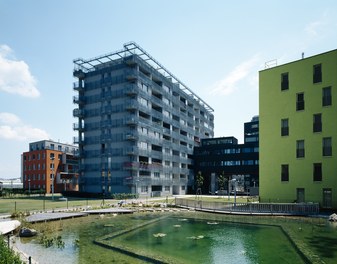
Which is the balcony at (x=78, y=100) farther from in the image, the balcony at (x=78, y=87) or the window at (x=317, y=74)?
the window at (x=317, y=74)

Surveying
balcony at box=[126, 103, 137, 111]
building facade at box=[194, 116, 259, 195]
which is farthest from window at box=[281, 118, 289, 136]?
building facade at box=[194, 116, 259, 195]

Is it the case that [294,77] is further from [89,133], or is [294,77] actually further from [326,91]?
[89,133]

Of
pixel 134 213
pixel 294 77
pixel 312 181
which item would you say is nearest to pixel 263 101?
pixel 294 77

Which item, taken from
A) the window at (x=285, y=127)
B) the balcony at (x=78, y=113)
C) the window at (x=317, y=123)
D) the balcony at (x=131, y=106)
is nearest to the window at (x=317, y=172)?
the window at (x=317, y=123)

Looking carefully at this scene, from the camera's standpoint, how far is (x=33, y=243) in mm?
23000

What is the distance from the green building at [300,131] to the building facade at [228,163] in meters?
47.2

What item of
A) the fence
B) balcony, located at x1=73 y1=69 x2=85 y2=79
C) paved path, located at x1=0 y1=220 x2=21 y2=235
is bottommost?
the fence

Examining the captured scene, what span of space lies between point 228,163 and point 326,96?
6232cm

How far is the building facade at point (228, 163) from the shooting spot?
3807 inches

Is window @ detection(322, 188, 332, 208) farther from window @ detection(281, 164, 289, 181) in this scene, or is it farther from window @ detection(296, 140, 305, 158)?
window @ detection(296, 140, 305, 158)

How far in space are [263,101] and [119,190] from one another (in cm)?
4450

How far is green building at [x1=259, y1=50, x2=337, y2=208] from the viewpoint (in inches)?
1583

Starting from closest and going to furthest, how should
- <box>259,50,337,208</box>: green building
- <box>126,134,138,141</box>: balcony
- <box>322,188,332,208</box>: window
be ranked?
<box>322,188,332,208</box>: window < <box>259,50,337,208</box>: green building < <box>126,134,138,141</box>: balcony

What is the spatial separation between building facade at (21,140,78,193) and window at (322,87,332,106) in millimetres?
83385
